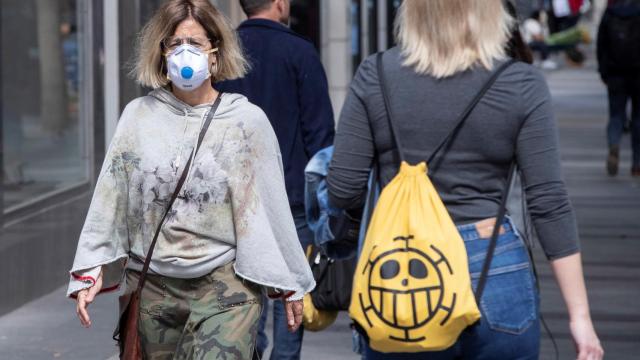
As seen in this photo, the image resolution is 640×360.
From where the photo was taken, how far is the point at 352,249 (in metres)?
4.34

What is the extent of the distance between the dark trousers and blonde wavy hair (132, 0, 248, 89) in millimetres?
11383

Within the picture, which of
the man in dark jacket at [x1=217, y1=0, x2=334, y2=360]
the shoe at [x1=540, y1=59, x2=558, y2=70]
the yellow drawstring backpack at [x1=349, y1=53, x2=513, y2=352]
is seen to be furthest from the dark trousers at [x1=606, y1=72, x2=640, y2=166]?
the shoe at [x1=540, y1=59, x2=558, y2=70]

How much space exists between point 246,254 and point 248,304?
15 cm

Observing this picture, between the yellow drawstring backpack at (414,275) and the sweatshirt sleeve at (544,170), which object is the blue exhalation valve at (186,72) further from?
the sweatshirt sleeve at (544,170)

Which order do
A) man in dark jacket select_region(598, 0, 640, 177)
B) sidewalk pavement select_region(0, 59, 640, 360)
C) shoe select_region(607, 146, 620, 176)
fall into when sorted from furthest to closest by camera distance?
shoe select_region(607, 146, 620, 176), man in dark jacket select_region(598, 0, 640, 177), sidewalk pavement select_region(0, 59, 640, 360)

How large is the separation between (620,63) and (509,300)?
1178 centimetres

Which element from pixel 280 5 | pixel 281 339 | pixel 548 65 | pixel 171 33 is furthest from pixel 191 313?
pixel 548 65

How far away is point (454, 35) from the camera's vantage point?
3.56m

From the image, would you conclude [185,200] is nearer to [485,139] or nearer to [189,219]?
[189,219]

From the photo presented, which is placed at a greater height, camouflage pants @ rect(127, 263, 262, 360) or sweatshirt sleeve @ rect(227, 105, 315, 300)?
sweatshirt sleeve @ rect(227, 105, 315, 300)

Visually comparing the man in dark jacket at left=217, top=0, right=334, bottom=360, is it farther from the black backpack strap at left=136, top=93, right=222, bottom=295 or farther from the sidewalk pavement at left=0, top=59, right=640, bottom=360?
the black backpack strap at left=136, top=93, right=222, bottom=295

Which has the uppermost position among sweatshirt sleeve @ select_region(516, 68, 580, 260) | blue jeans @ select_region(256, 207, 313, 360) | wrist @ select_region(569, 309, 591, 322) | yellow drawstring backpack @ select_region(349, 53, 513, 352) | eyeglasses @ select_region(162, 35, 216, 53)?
eyeglasses @ select_region(162, 35, 216, 53)

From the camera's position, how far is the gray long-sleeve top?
3.55 m

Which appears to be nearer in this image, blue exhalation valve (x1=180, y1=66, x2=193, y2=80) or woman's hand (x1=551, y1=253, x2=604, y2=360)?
woman's hand (x1=551, y1=253, x2=604, y2=360)
